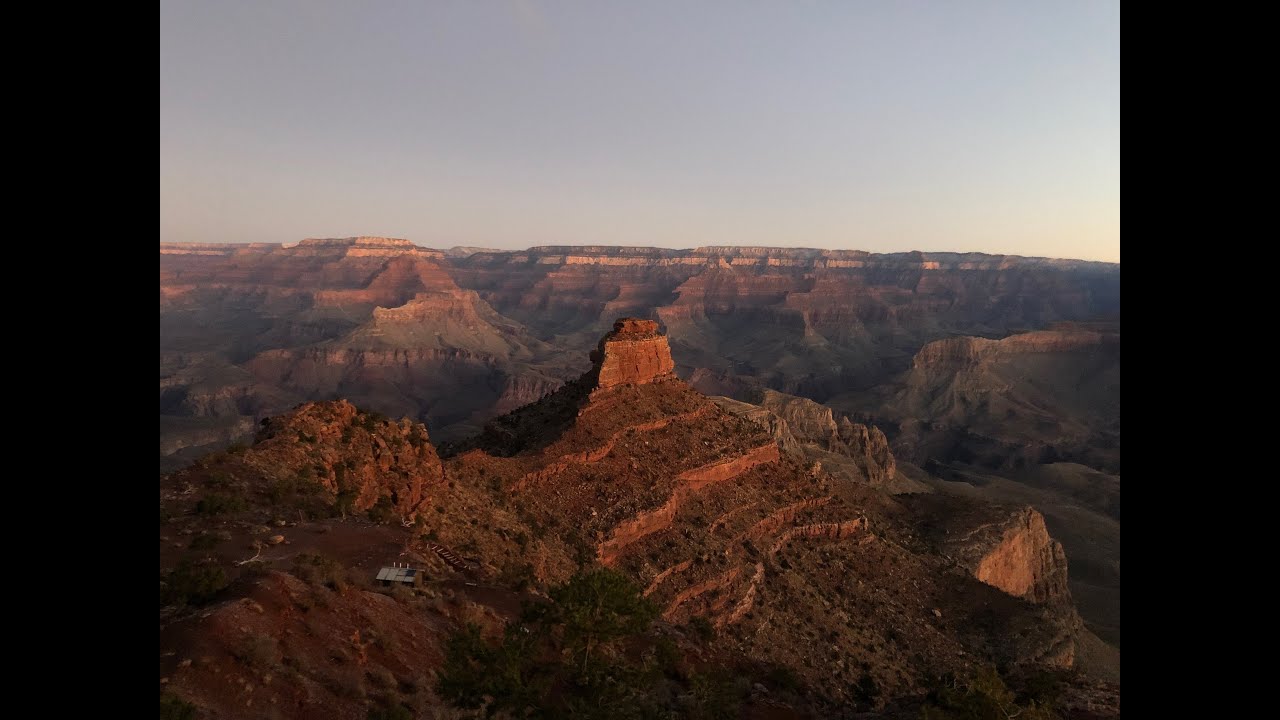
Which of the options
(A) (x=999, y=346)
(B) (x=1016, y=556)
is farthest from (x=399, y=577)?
(A) (x=999, y=346)

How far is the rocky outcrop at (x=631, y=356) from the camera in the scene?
42.1m

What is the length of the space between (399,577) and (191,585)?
5856 mm

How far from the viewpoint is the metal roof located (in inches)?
741

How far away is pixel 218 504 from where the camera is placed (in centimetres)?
1998

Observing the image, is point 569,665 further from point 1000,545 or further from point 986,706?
point 1000,545

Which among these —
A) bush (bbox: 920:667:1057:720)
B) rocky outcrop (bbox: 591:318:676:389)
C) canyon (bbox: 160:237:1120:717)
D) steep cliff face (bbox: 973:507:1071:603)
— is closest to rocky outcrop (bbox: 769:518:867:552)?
canyon (bbox: 160:237:1120:717)

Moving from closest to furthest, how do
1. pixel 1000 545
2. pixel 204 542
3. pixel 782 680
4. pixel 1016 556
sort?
pixel 204 542, pixel 782 680, pixel 1000 545, pixel 1016 556

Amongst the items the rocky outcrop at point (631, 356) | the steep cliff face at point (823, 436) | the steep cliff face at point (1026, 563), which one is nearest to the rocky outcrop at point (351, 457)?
the rocky outcrop at point (631, 356)

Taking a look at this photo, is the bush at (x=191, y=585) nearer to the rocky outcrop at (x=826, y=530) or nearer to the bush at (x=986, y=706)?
the bush at (x=986, y=706)

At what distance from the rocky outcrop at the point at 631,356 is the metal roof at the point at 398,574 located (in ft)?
75.2

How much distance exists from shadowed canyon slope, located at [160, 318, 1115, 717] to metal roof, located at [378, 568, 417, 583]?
1.73ft
